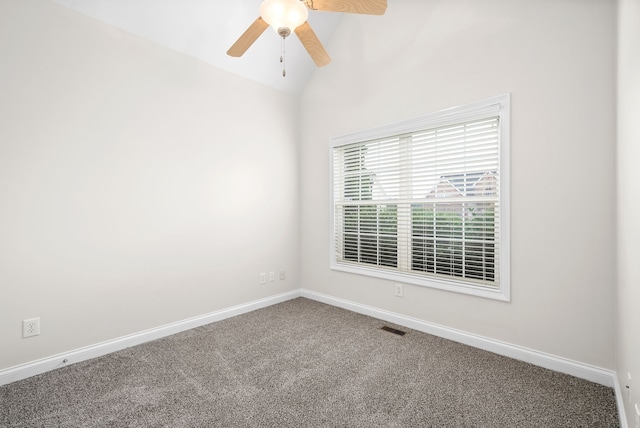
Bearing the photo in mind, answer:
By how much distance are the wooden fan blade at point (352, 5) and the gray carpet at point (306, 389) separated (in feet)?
7.74

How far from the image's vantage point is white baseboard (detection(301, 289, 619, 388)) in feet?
6.84

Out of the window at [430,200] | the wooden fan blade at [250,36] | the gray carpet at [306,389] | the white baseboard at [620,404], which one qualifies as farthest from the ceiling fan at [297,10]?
the white baseboard at [620,404]

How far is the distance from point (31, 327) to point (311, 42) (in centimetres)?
285

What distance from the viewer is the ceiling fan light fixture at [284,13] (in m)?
1.75

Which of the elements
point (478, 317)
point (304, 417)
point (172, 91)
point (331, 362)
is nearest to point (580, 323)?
point (478, 317)

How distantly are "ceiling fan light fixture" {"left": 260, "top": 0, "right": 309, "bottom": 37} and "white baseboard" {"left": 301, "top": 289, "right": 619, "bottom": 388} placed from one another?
8.80ft

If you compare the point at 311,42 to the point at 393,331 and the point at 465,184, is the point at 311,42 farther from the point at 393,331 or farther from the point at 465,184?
the point at 393,331

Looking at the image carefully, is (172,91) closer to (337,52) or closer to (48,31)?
(48,31)

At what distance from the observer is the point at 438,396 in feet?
6.32

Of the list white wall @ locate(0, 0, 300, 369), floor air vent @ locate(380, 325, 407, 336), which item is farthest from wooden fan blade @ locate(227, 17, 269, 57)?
floor air vent @ locate(380, 325, 407, 336)

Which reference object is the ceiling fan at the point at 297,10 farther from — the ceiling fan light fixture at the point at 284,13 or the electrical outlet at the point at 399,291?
the electrical outlet at the point at 399,291

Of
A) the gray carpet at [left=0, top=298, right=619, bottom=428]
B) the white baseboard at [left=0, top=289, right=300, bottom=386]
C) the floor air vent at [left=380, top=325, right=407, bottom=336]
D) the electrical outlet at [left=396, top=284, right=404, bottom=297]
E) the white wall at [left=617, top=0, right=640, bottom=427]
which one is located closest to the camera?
the white wall at [left=617, top=0, right=640, bottom=427]

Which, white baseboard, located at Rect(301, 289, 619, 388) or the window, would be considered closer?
white baseboard, located at Rect(301, 289, 619, 388)

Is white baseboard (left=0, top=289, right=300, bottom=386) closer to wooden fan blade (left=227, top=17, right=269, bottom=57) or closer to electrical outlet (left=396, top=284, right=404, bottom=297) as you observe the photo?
electrical outlet (left=396, top=284, right=404, bottom=297)
